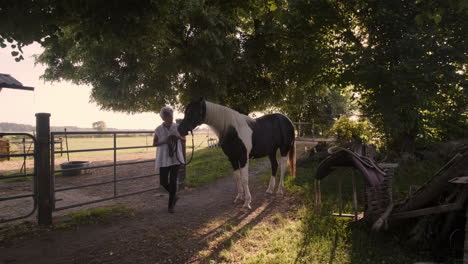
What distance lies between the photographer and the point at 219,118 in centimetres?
550

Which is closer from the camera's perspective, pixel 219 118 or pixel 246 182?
pixel 219 118

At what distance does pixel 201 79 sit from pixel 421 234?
32.5 feet

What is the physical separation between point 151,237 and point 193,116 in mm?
2321

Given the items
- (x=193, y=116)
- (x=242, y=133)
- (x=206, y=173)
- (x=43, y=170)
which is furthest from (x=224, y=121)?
(x=206, y=173)

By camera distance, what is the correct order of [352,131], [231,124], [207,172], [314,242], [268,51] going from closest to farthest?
[314,242] < [231,124] < [352,131] < [207,172] < [268,51]

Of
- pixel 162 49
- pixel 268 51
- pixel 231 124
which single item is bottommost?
pixel 231 124

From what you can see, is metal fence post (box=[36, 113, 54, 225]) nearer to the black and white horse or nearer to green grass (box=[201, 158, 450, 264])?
the black and white horse

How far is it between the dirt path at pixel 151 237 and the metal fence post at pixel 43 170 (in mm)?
468

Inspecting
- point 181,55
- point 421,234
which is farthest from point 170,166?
point 181,55

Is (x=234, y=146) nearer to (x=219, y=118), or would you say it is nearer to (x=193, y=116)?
(x=219, y=118)

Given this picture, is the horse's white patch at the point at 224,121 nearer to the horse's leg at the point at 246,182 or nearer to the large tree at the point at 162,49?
the horse's leg at the point at 246,182

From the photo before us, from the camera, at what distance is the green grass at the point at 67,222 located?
4.20 m

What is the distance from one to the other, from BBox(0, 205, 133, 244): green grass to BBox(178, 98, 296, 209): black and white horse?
2.12m

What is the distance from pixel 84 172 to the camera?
429 inches
